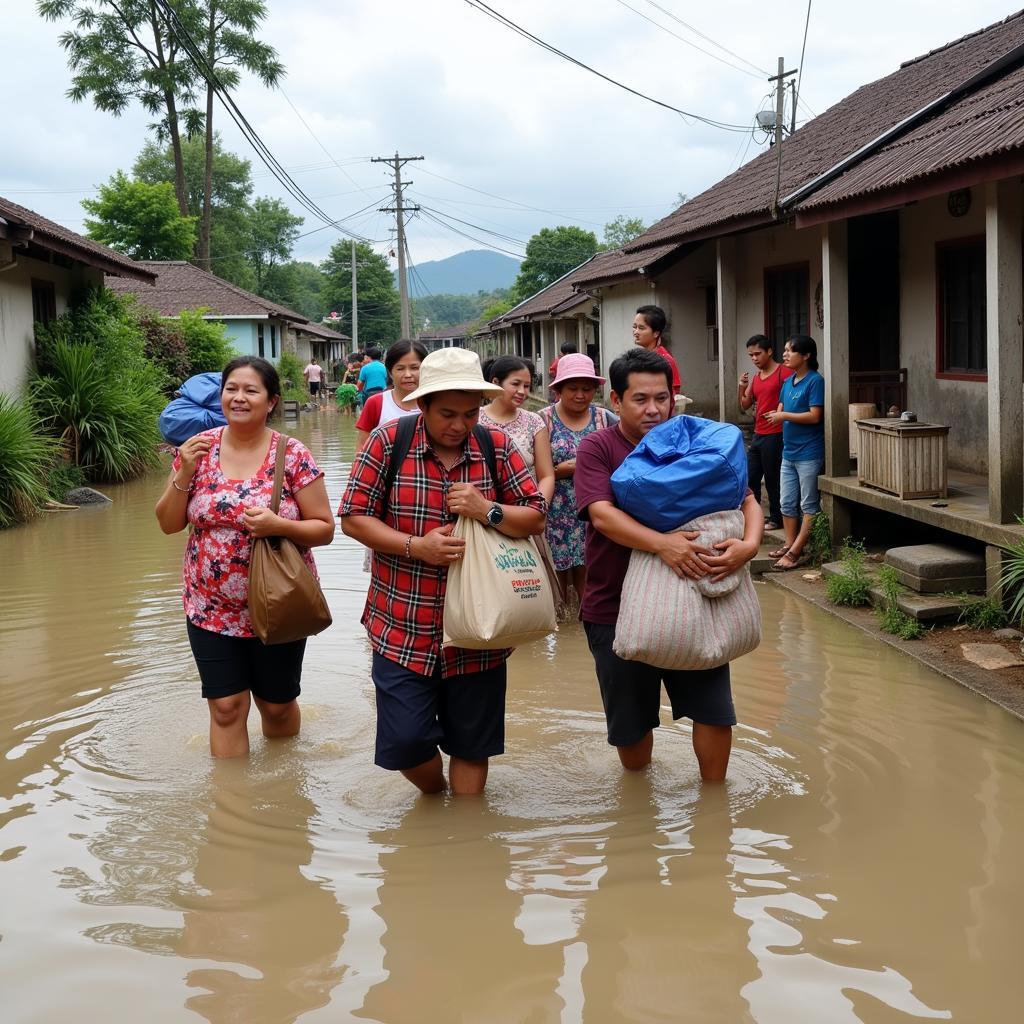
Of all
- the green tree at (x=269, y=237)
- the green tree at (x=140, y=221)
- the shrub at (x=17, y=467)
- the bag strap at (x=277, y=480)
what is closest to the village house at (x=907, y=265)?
the bag strap at (x=277, y=480)

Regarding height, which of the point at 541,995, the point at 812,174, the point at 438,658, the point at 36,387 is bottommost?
the point at 541,995

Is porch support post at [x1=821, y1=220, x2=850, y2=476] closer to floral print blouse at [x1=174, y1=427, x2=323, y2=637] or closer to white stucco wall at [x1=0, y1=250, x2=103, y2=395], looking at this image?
floral print blouse at [x1=174, y1=427, x2=323, y2=637]

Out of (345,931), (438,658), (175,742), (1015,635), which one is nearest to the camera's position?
(345,931)

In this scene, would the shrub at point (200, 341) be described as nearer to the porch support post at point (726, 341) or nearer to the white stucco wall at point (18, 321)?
the white stucco wall at point (18, 321)

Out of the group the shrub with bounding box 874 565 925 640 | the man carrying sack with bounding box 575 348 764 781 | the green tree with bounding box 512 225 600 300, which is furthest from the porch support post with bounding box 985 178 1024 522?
the green tree with bounding box 512 225 600 300

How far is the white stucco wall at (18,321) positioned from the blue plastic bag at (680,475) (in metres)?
13.8

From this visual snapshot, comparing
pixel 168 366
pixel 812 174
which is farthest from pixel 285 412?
pixel 812 174

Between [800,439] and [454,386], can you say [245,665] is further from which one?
[800,439]

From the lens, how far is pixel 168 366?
27.8 m

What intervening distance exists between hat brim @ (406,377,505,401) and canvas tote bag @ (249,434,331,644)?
105 cm

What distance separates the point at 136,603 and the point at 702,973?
718 centimetres

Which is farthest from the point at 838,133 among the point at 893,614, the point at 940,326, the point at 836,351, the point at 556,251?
the point at 556,251

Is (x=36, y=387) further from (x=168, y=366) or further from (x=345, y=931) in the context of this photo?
(x=345, y=931)

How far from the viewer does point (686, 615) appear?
14.3ft
